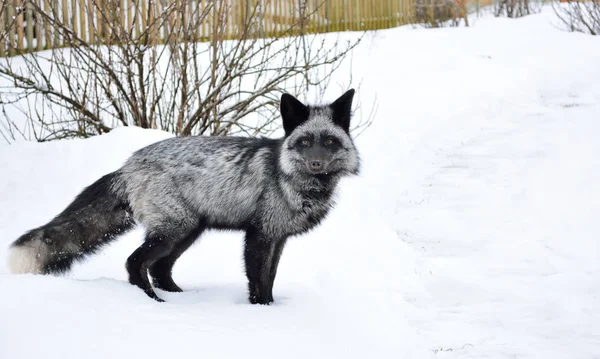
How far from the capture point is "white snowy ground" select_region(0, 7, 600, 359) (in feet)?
14.3

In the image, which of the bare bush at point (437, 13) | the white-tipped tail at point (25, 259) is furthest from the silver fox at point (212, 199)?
the bare bush at point (437, 13)

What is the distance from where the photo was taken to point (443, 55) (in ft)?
55.5

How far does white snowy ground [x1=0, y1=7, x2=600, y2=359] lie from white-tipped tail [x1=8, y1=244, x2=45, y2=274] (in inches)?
5.3

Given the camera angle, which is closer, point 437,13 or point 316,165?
point 316,165

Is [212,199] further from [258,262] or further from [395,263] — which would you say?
[395,263]

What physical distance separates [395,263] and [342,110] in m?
1.98

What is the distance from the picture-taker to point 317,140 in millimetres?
5289

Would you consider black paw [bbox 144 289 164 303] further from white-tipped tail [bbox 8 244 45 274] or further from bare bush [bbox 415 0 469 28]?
bare bush [bbox 415 0 469 28]

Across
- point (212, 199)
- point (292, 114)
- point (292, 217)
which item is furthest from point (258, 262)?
point (292, 114)

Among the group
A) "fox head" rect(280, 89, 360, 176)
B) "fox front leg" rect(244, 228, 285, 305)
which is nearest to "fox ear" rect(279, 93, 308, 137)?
"fox head" rect(280, 89, 360, 176)

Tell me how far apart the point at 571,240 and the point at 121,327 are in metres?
5.16

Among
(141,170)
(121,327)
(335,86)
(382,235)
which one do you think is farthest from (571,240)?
(335,86)

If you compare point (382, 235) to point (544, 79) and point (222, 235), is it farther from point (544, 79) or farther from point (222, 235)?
point (544, 79)

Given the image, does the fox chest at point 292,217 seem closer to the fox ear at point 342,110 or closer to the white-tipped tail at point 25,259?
the fox ear at point 342,110
